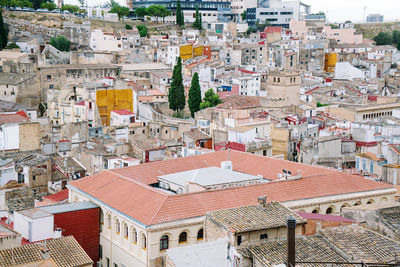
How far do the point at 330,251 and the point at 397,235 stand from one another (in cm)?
378

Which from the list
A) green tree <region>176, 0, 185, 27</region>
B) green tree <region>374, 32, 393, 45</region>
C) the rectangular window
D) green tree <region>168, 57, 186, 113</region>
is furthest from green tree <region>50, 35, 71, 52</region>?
green tree <region>374, 32, 393, 45</region>

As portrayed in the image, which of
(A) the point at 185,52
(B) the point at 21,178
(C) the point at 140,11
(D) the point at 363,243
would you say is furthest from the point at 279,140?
(C) the point at 140,11

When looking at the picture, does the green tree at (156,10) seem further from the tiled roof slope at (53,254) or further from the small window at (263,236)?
the small window at (263,236)

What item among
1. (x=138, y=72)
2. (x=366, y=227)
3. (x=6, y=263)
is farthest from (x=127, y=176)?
(x=138, y=72)

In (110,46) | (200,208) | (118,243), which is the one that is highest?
(110,46)

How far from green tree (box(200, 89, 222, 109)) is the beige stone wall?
65.0 ft

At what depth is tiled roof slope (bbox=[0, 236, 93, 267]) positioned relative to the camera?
21.8 m

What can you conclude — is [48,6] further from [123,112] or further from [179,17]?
[123,112]

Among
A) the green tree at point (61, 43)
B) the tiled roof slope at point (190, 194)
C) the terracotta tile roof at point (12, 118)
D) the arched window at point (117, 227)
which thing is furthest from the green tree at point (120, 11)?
the arched window at point (117, 227)

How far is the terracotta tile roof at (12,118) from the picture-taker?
162 ft

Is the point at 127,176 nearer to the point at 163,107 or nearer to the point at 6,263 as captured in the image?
the point at 6,263

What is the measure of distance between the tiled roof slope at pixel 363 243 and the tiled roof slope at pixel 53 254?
30.4 feet

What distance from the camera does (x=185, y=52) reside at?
3435 inches

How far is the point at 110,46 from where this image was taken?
298 feet
